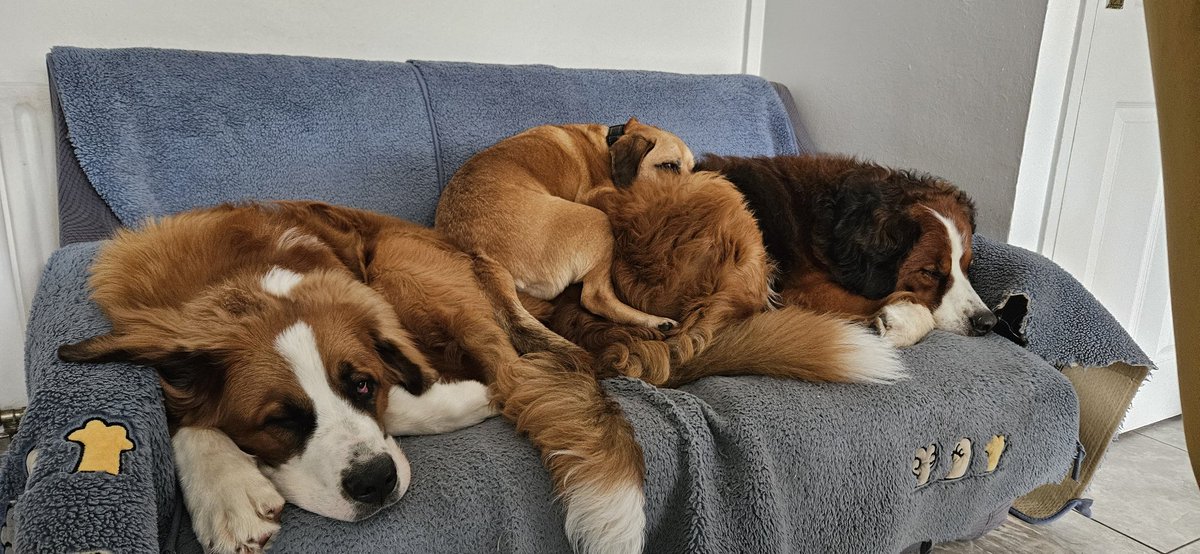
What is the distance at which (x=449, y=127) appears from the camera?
2033 millimetres

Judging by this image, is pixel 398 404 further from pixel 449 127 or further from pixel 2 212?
pixel 2 212

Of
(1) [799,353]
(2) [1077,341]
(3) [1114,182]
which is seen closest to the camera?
(1) [799,353]

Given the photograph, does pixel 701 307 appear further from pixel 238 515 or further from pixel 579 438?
pixel 238 515

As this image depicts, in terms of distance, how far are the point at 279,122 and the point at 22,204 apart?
0.73 meters

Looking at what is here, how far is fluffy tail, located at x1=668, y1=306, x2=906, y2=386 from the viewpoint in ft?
4.51

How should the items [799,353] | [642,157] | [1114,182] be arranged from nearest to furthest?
[799,353] → [642,157] → [1114,182]

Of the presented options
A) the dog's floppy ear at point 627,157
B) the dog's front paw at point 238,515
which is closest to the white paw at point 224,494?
the dog's front paw at point 238,515

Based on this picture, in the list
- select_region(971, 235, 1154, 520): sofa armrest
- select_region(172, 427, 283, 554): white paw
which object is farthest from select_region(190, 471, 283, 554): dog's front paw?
select_region(971, 235, 1154, 520): sofa armrest

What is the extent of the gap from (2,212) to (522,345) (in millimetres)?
1497

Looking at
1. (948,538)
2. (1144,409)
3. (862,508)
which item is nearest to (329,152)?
(862,508)

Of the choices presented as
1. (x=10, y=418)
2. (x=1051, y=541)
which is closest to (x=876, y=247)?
(x=1051, y=541)

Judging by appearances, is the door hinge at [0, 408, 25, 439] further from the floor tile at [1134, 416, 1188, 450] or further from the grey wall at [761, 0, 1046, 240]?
the floor tile at [1134, 416, 1188, 450]

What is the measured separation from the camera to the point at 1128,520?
6.29 feet

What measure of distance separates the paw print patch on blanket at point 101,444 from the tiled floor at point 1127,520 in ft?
5.07
